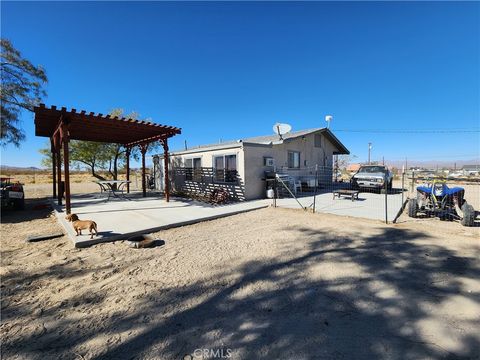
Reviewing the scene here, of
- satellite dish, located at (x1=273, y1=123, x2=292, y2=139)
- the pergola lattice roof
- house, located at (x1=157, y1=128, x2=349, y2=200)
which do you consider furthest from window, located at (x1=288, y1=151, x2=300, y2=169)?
the pergola lattice roof

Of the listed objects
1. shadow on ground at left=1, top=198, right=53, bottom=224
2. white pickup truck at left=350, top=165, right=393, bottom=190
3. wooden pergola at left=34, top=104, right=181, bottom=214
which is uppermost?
wooden pergola at left=34, top=104, right=181, bottom=214

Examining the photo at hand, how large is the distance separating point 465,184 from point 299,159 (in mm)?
13400

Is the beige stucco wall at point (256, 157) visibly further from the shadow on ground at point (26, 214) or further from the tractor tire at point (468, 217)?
the tractor tire at point (468, 217)

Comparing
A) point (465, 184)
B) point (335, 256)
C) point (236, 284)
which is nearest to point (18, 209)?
point (236, 284)

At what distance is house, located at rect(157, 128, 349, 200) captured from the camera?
10.7 m

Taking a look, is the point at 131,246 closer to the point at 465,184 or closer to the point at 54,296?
the point at 54,296

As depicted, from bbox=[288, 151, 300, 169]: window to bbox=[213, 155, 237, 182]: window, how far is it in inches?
153

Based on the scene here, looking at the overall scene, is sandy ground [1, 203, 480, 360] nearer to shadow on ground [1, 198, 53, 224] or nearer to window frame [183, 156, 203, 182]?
shadow on ground [1, 198, 53, 224]

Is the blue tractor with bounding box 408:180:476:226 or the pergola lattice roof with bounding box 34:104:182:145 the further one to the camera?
the pergola lattice roof with bounding box 34:104:182:145

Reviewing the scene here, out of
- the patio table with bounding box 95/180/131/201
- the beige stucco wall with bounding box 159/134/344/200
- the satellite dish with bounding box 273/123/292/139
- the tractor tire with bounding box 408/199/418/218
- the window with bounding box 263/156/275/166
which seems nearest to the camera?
the tractor tire with bounding box 408/199/418/218

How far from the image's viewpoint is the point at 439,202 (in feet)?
22.7

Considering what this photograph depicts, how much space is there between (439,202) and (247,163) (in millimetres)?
6693

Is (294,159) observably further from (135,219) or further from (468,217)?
(135,219)

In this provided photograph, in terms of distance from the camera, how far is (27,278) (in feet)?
11.8
